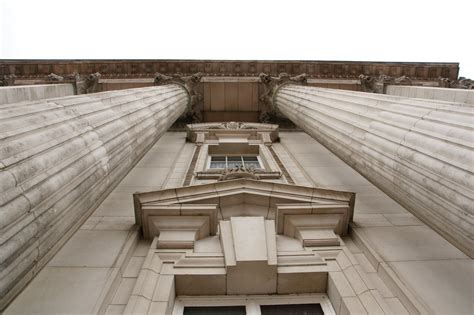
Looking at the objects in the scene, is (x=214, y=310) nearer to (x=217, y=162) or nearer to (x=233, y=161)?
(x=217, y=162)

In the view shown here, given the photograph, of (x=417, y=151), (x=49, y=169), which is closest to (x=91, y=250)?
(x=49, y=169)

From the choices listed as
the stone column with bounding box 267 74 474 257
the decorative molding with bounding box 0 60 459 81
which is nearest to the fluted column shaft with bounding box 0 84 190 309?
the stone column with bounding box 267 74 474 257

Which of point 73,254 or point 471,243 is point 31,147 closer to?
point 73,254

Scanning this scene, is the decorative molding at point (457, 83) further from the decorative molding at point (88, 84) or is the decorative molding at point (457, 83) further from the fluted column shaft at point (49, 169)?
the decorative molding at point (88, 84)

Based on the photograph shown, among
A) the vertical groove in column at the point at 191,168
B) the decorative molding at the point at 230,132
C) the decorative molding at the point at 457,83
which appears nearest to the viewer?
the vertical groove in column at the point at 191,168

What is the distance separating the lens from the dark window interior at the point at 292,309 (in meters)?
5.99

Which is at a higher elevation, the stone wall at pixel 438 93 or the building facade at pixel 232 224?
the stone wall at pixel 438 93

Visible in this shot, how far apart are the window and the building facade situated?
4.06m

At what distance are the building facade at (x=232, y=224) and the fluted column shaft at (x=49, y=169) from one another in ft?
0.08

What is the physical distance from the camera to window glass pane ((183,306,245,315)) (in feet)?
19.6

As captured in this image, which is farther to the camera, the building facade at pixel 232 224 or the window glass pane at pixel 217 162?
the window glass pane at pixel 217 162

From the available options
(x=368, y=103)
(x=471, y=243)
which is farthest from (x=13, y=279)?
(x=368, y=103)

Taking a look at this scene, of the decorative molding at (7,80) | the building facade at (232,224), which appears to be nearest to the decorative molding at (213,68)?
the decorative molding at (7,80)

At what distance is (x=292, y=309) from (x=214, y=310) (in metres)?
1.29
